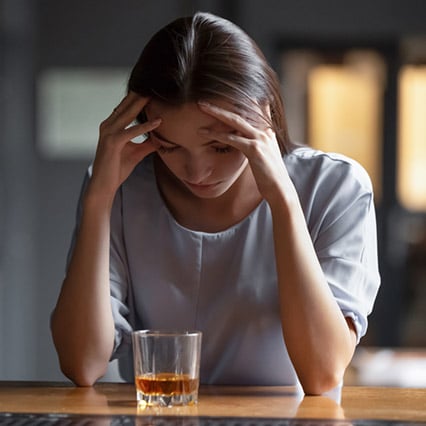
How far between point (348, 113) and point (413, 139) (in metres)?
0.40

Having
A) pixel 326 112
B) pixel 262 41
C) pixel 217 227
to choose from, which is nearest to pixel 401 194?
pixel 326 112

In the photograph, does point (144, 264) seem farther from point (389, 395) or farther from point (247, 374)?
point (389, 395)

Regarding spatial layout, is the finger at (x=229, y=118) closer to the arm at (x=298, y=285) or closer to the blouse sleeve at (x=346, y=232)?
the arm at (x=298, y=285)

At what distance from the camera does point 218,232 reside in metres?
1.68

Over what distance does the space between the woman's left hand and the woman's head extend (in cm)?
3

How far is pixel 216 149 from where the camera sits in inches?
58.0

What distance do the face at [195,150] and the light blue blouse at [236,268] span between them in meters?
0.17

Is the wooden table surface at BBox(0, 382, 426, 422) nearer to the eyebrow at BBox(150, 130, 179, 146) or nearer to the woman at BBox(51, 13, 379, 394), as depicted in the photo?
the woman at BBox(51, 13, 379, 394)

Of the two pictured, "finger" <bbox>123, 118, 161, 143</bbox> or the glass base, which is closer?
the glass base

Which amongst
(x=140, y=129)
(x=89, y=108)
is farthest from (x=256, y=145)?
(x=89, y=108)

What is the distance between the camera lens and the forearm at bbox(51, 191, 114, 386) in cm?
156

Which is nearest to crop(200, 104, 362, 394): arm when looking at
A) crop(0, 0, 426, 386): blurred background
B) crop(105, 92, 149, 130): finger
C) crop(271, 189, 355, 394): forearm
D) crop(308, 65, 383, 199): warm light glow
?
crop(271, 189, 355, 394): forearm

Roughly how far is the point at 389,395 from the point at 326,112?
14.5 ft

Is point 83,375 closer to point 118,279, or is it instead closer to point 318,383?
point 118,279
